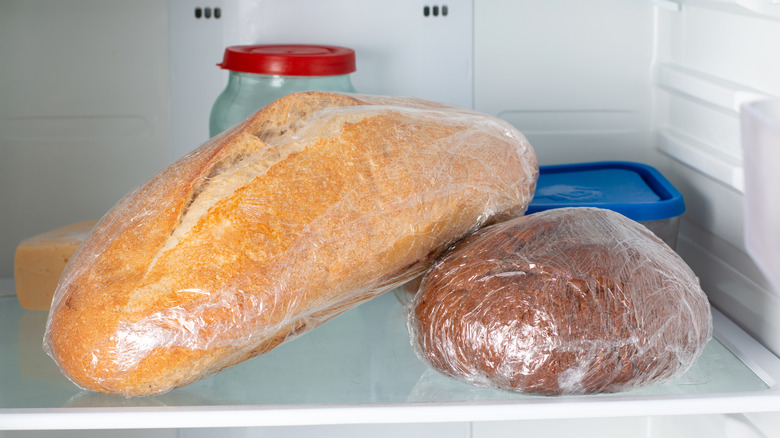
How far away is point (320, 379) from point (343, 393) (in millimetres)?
46

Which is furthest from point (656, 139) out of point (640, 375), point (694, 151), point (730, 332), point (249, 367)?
point (249, 367)

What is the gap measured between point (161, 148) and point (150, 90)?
0.09 meters

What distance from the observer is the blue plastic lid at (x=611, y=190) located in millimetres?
966

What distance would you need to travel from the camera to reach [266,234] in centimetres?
71

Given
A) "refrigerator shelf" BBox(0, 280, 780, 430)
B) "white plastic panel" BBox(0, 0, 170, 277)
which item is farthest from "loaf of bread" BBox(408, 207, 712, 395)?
"white plastic panel" BBox(0, 0, 170, 277)

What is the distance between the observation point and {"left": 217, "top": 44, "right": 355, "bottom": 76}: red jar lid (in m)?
0.96

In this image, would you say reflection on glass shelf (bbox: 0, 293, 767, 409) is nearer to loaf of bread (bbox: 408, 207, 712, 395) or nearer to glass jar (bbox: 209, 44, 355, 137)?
loaf of bread (bbox: 408, 207, 712, 395)

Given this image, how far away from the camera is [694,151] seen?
1048mm

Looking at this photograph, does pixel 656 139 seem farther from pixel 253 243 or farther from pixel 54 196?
pixel 54 196

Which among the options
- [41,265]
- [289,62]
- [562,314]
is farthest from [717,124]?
[41,265]

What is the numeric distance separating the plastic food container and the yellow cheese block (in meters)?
0.62

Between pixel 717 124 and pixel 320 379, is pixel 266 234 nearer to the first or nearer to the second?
pixel 320 379

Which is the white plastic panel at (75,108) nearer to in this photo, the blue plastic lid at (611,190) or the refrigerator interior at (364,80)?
the refrigerator interior at (364,80)

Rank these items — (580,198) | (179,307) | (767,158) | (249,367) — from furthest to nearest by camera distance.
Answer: (580,198) < (249,367) < (179,307) < (767,158)
